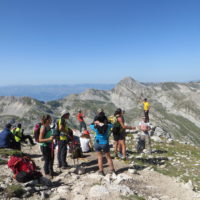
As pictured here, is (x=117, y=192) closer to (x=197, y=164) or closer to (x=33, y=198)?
(x=33, y=198)

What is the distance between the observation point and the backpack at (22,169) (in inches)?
377

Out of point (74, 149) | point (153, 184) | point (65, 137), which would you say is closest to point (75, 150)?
point (74, 149)

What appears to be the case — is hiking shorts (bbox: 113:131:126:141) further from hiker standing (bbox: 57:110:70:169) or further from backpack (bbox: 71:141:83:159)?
hiker standing (bbox: 57:110:70:169)

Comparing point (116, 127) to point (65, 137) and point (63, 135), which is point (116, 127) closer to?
point (65, 137)

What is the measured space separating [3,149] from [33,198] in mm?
9367

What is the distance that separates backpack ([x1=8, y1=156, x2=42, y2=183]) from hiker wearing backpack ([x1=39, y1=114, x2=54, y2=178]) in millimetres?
1092

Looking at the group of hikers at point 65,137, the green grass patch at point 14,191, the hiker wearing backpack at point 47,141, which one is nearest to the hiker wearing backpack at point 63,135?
the group of hikers at point 65,137

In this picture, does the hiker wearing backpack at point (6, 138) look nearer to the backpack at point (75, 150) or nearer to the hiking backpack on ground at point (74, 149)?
the hiking backpack on ground at point (74, 149)

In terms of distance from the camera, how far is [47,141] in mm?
10711

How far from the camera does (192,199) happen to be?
31.2 feet

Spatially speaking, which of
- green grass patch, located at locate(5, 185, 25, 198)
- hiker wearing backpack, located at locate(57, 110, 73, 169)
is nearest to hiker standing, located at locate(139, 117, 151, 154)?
hiker wearing backpack, located at locate(57, 110, 73, 169)

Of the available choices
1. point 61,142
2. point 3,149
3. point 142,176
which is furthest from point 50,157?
point 3,149

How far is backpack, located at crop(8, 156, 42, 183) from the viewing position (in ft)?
31.4

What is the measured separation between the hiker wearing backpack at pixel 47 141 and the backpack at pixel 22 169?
1.09m
